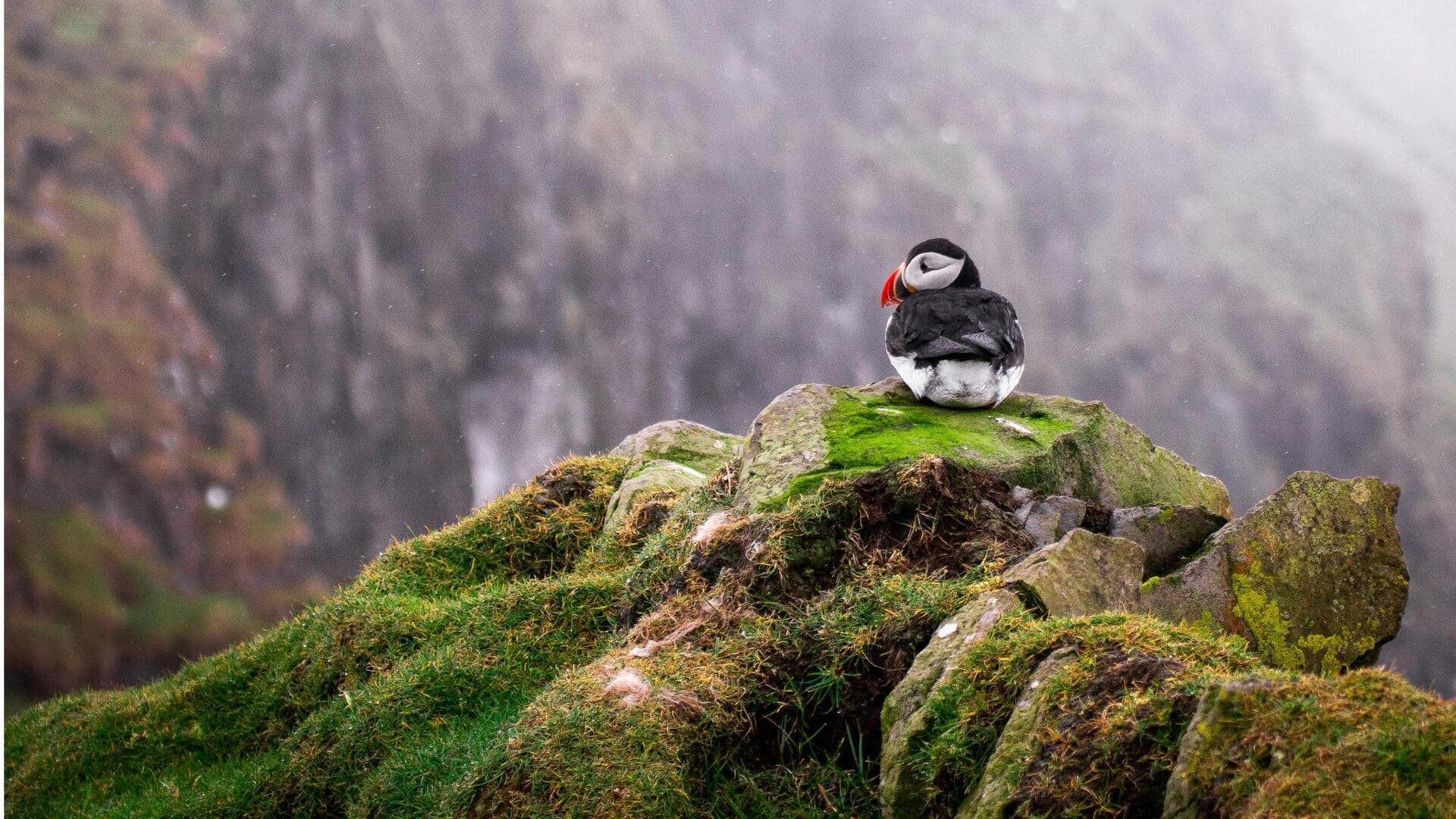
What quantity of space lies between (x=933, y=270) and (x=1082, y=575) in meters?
3.55

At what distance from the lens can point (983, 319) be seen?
6.94 m

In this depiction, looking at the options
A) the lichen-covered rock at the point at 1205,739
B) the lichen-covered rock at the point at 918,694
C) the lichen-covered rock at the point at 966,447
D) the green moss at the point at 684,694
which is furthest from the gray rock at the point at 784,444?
the lichen-covered rock at the point at 1205,739

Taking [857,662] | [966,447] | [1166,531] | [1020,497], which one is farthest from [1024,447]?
[857,662]

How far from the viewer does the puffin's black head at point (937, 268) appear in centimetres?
760

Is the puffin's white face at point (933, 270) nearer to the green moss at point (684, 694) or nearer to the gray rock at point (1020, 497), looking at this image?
the gray rock at point (1020, 497)

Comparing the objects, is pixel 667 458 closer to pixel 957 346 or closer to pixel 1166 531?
pixel 957 346

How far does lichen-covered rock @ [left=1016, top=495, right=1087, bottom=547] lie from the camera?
546 centimetres

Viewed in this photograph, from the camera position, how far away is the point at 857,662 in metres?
4.47

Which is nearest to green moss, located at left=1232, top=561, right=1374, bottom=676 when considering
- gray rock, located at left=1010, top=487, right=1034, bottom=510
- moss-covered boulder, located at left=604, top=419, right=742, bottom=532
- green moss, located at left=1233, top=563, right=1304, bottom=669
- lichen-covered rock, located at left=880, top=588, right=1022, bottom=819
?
green moss, located at left=1233, top=563, right=1304, bottom=669

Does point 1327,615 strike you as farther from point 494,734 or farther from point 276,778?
point 276,778

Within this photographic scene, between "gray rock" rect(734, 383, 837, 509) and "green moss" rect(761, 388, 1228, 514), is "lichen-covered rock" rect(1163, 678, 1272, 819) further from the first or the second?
"gray rock" rect(734, 383, 837, 509)

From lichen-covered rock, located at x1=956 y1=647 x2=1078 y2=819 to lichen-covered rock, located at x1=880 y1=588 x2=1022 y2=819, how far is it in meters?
0.23

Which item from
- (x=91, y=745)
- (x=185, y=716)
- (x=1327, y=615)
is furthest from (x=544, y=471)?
(x=1327, y=615)

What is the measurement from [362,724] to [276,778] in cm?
63
